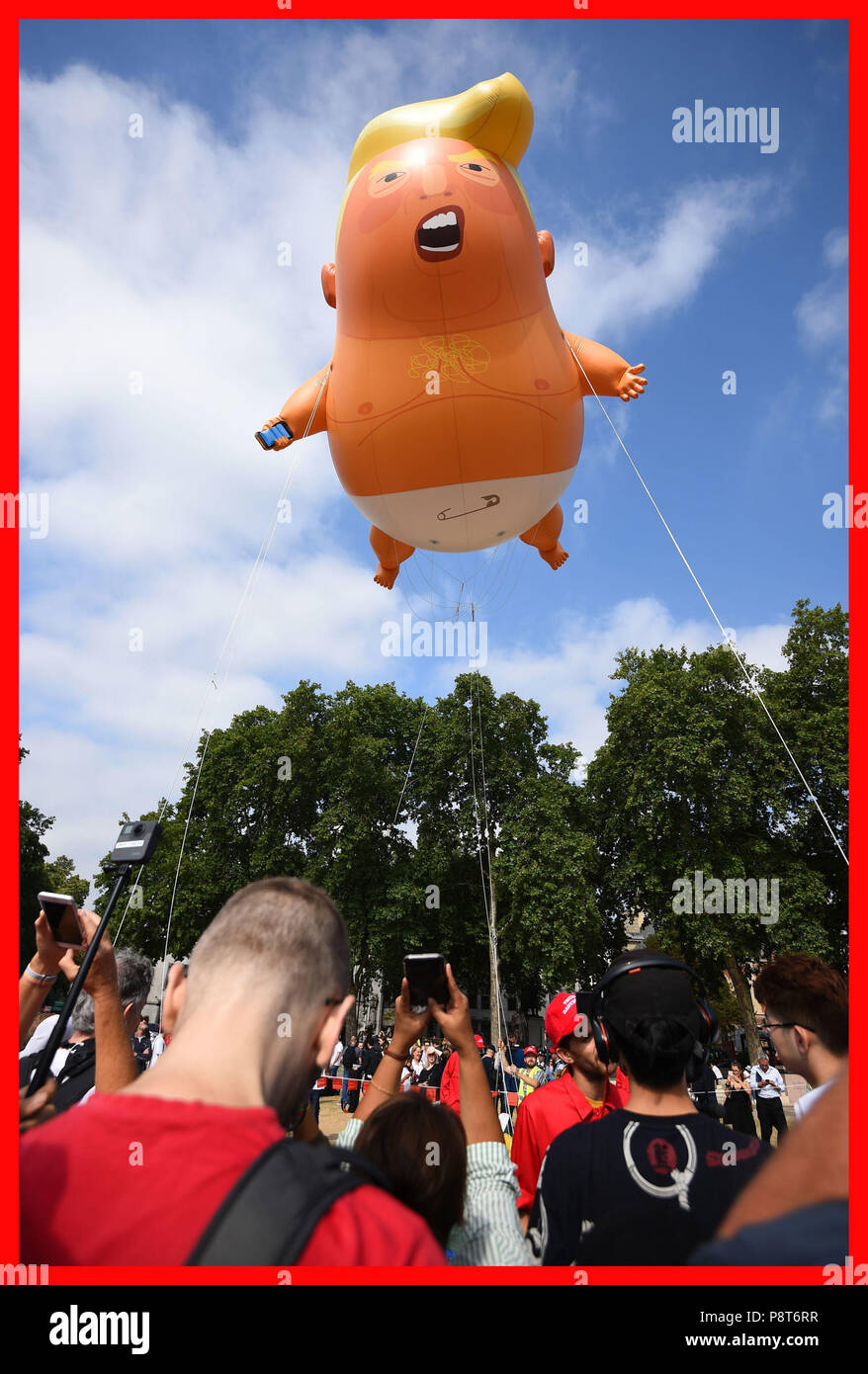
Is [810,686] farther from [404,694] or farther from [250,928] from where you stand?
[250,928]

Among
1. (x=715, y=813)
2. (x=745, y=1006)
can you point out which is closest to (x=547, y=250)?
(x=715, y=813)

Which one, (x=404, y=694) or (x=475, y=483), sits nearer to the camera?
(x=475, y=483)

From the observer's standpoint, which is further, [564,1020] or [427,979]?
[564,1020]

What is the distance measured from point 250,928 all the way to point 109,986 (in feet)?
4.36

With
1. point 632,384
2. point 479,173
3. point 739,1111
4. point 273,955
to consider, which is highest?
point 479,173

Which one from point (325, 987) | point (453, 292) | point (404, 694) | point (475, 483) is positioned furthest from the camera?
point (404, 694)

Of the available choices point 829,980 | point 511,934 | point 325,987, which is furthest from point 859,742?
point 511,934

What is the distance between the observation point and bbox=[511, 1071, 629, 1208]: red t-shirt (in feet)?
11.4

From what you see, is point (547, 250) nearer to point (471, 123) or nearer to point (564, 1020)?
point (471, 123)

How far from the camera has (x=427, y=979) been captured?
239cm

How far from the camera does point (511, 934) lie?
25766 mm

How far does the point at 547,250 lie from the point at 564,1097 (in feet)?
21.7

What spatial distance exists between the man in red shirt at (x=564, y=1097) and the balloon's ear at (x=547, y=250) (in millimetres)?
6034

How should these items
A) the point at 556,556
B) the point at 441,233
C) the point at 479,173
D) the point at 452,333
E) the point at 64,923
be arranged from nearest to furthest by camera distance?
the point at 64,923
the point at 441,233
the point at 479,173
the point at 452,333
the point at 556,556
